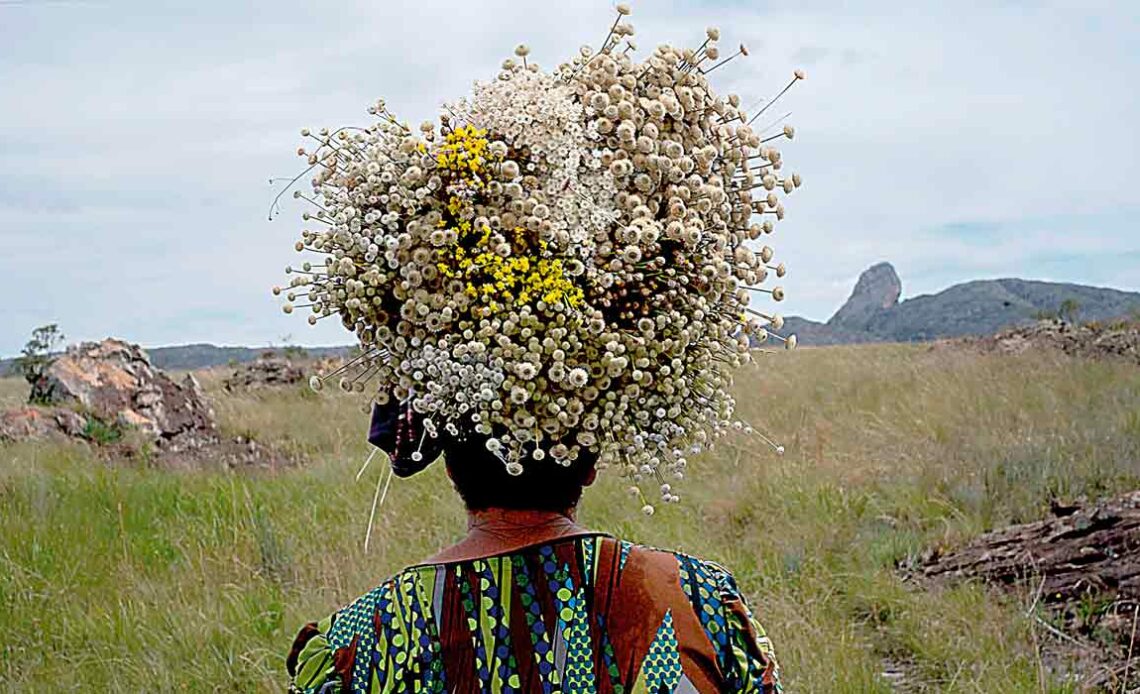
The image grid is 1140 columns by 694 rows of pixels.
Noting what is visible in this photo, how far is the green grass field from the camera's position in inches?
179

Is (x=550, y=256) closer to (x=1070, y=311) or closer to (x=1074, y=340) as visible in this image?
(x=1074, y=340)

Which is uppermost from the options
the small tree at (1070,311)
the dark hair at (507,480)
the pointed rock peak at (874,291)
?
the pointed rock peak at (874,291)

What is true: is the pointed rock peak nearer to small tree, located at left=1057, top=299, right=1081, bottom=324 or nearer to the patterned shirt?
small tree, located at left=1057, top=299, right=1081, bottom=324

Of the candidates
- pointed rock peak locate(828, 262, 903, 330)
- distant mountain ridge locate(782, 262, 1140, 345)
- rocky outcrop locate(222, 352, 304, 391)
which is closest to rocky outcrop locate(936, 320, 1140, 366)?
rocky outcrop locate(222, 352, 304, 391)

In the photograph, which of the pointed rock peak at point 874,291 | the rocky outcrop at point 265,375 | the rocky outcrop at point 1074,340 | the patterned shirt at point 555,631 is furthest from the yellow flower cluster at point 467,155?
the pointed rock peak at point 874,291

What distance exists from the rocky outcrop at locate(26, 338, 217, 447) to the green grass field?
1.92 metres

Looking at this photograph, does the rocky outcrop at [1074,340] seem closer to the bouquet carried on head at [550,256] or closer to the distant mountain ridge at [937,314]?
the bouquet carried on head at [550,256]

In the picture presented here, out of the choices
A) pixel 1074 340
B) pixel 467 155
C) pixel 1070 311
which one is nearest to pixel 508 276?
pixel 467 155

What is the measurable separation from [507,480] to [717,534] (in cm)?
497

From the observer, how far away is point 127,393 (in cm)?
1170

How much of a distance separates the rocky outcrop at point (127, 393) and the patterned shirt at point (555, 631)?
9246mm

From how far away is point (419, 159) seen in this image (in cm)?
178

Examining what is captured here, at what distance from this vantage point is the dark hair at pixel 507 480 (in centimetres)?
185

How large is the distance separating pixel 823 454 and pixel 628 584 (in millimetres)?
6816
